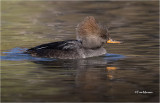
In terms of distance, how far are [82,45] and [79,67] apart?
1.74 m

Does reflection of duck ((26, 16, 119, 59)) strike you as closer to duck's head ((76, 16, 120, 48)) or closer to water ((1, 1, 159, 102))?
duck's head ((76, 16, 120, 48))

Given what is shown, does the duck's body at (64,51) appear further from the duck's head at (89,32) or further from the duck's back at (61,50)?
the duck's head at (89,32)

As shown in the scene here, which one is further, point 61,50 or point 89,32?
point 89,32

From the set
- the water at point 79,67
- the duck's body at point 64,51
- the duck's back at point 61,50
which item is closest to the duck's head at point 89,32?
the duck's body at point 64,51

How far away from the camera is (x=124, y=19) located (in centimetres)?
2247

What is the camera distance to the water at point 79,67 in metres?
8.34

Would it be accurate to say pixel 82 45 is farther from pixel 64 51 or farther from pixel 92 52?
pixel 64 51

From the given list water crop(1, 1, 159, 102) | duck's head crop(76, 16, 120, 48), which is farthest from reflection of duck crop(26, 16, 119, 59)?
water crop(1, 1, 159, 102)

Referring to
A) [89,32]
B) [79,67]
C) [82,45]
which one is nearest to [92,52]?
[82,45]

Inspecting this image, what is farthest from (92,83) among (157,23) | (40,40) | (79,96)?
(157,23)

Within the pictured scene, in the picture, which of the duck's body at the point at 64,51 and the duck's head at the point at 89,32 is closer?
the duck's body at the point at 64,51

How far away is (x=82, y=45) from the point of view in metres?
12.7

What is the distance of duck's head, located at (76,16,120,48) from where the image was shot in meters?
12.8

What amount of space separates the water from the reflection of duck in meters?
0.25
